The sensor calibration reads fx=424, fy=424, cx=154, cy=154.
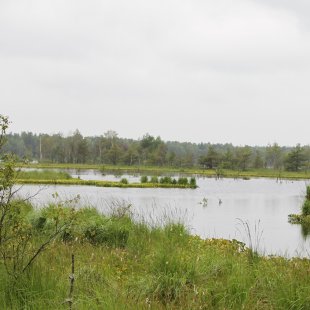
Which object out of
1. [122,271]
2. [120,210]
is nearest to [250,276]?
[122,271]

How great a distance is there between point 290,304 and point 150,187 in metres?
40.4

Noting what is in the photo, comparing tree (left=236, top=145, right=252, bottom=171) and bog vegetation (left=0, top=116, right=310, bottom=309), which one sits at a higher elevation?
tree (left=236, top=145, right=252, bottom=171)

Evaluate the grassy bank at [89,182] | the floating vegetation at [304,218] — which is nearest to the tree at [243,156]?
the grassy bank at [89,182]

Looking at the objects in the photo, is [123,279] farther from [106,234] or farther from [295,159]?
[295,159]

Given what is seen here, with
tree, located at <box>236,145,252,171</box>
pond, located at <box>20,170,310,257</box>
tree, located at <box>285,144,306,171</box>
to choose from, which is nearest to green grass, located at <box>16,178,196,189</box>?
pond, located at <box>20,170,310,257</box>

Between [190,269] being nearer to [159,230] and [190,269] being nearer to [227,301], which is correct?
[227,301]

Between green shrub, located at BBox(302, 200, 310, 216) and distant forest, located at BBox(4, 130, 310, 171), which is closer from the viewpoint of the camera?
green shrub, located at BBox(302, 200, 310, 216)

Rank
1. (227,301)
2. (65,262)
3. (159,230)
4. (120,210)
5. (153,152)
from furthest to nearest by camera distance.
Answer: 1. (153,152)
2. (120,210)
3. (159,230)
4. (65,262)
5. (227,301)

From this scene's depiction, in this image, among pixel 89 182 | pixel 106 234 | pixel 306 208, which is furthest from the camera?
pixel 89 182

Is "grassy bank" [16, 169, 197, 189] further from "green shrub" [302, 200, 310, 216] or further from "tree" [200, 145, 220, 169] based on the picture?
"tree" [200, 145, 220, 169]

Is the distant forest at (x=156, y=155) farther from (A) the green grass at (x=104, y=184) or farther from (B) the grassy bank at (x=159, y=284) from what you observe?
(B) the grassy bank at (x=159, y=284)

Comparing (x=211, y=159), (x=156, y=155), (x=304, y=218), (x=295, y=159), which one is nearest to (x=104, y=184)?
(x=304, y=218)

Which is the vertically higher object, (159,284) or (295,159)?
(295,159)

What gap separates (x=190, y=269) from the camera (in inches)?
243
